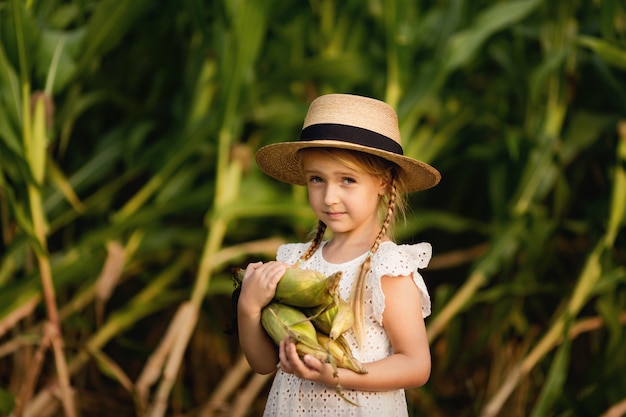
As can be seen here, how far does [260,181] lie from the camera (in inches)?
79.4

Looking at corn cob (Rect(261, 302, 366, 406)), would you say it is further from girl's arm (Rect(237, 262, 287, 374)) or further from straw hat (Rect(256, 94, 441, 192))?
straw hat (Rect(256, 94, 441, 192))

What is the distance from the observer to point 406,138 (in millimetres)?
2131

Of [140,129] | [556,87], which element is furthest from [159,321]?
[556,87]

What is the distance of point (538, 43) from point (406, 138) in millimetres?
743

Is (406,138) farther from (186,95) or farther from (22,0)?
(22,0)

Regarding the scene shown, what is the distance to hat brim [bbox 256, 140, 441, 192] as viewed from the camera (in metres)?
1.03

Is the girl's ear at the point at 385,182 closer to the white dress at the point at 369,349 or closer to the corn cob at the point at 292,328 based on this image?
the white dress at the point at 369,349

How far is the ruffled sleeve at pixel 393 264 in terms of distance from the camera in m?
1.03

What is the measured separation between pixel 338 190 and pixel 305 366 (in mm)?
231

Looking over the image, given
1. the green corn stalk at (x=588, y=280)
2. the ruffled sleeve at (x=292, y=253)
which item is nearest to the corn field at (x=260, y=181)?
the green corn stalk at (x=588, y=280)

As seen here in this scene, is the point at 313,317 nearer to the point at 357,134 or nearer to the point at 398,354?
the point at 398,354

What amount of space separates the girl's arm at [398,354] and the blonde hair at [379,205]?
0.03 metres

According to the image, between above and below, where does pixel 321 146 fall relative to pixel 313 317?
above

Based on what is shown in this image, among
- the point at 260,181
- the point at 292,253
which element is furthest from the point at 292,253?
the point at 260,181
